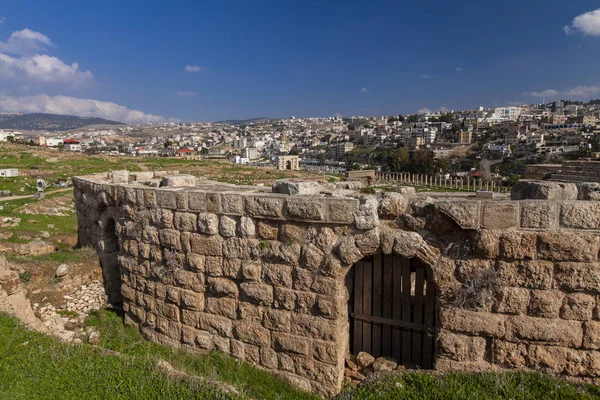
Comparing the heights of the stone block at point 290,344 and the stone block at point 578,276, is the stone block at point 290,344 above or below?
below

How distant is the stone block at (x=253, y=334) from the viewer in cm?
572

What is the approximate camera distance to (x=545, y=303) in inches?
172

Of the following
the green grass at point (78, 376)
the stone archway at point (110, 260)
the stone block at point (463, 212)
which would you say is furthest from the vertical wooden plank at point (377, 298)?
the stone archway at point (110, 260)

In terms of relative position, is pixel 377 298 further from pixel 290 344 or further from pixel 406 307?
pixel 290 344

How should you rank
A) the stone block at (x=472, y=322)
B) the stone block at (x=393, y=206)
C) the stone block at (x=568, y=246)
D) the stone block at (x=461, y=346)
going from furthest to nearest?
the stone block at (x=393, y=206) → the stone block at (x=461, y=346) → the stone block at (x=472, y=322) → the stone block at (x=568, y=246)

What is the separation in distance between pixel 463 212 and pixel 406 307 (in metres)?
1.88

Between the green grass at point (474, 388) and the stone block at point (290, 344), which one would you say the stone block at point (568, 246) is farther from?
the stone block at point (290, 344)

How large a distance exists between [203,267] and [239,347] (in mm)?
1295

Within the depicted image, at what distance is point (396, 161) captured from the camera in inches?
3659

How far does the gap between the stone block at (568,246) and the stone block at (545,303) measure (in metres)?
0.39

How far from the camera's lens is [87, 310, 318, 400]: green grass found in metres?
5.34

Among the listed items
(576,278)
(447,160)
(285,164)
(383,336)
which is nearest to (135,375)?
(383,336)

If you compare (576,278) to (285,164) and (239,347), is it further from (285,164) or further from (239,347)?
(285,164)

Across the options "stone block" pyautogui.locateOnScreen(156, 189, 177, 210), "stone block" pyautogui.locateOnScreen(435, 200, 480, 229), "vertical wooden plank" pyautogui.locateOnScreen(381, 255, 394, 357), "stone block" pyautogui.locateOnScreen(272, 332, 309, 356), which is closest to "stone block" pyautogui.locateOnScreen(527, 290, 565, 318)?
"stone block" pyautogui.locateOnScreen(435, 200, 480, 229)
